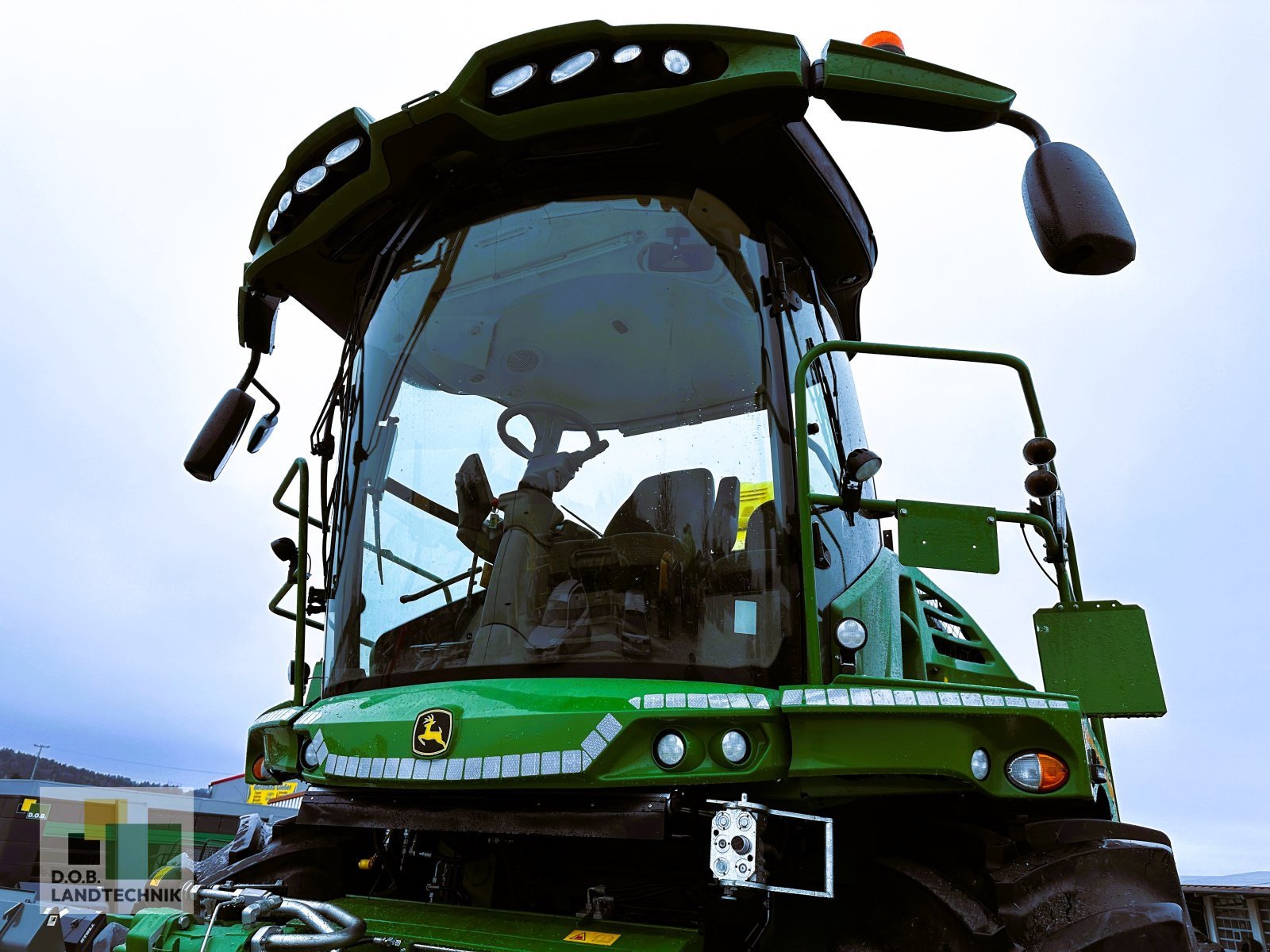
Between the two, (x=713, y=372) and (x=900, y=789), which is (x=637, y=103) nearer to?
(x=713, y=372)

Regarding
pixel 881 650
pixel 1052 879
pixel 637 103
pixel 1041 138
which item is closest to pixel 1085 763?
pixel 1052 879

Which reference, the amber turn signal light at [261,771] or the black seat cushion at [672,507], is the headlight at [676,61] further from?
the amber turn signal light at [261,771]

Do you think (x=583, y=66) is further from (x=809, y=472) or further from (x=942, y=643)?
(x=942, y=643)

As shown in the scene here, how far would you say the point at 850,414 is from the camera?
3682 mm

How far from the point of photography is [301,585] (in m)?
3.72

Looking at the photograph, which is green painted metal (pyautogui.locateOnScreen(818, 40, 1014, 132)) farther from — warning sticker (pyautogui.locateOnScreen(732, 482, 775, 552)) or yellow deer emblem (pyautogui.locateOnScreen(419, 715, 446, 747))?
yellow deer emblem (pyautogui.locateOnScreen(419, 715, 446, 747))

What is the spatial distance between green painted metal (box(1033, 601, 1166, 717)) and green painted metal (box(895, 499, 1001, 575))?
0.27 meters

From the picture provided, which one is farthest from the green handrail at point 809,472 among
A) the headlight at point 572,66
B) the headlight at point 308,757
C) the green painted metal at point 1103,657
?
the headlight at point 308,757

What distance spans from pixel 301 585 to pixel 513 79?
2.02 m

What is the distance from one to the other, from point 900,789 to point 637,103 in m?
2.25

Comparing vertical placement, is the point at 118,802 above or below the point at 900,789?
above

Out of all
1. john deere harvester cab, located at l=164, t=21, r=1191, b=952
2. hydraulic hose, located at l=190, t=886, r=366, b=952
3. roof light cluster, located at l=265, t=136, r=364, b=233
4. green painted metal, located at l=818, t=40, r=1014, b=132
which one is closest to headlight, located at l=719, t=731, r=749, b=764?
john deere harvester cab, located at l=164, t=21, r=1191, b=952

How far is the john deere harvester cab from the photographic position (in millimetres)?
2385

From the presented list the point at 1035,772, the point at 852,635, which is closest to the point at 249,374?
the point at 852,635
